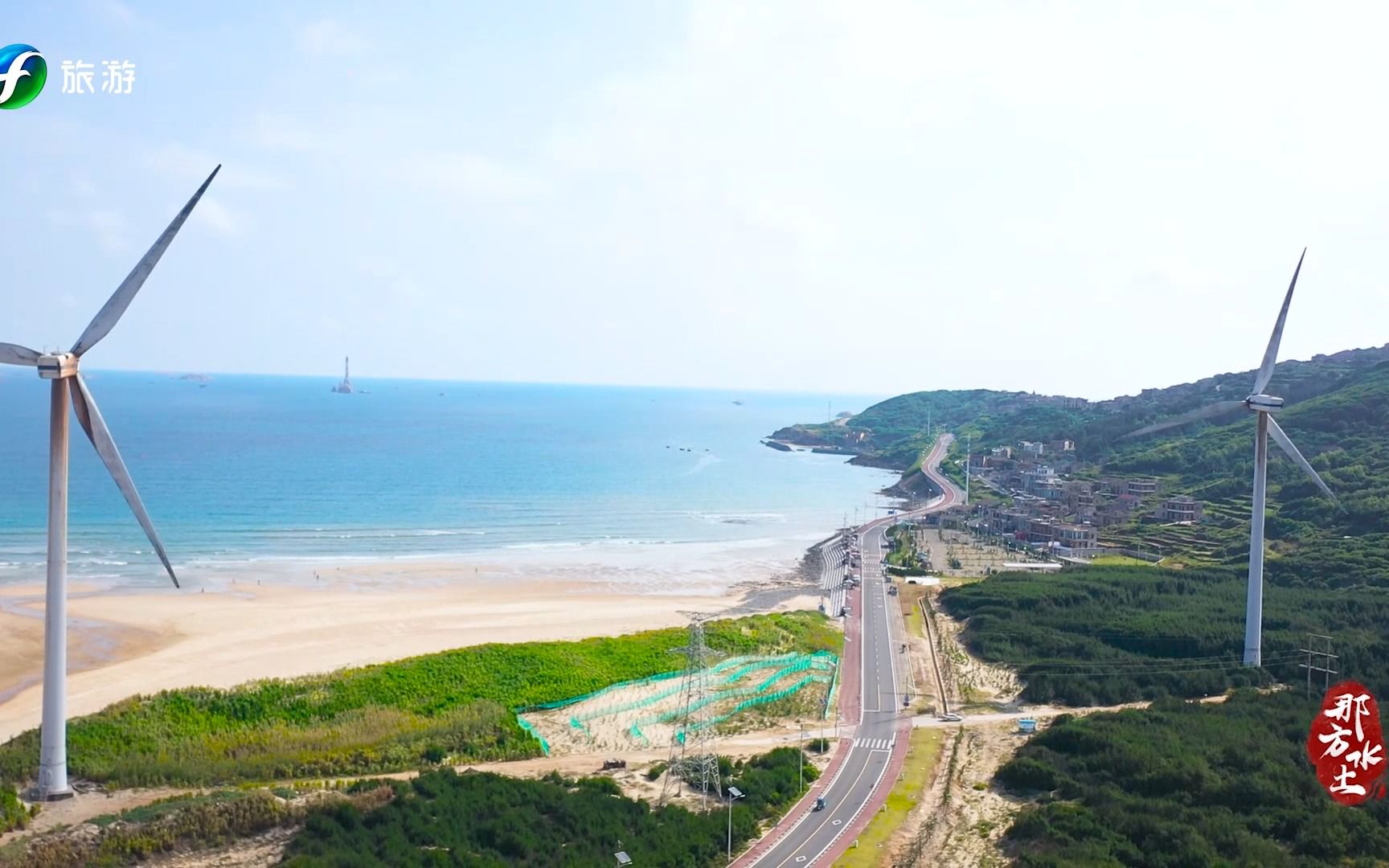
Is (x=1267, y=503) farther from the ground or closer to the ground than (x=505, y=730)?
farther from the ground

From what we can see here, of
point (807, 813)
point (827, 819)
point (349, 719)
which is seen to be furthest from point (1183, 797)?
point (349, 719)

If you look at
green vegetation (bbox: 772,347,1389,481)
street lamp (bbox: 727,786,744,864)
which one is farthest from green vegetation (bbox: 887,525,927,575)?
street lamp (bbox: 727,786,744,864)

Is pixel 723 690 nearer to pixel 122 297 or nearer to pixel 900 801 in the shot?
pixel 900 801

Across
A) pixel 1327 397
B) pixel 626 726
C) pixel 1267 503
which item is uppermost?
pixel 1327 397

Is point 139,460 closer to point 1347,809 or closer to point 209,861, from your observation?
point 209,861

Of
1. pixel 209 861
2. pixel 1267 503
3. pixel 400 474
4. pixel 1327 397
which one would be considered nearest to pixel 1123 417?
pixel 1327 397

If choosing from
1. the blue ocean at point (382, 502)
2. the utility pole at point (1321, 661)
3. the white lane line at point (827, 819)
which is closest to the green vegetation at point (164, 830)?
the white lane line at point (827, 819)
